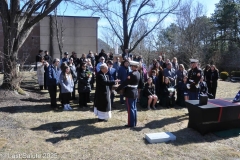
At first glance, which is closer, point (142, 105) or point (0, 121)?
point (0, 121)

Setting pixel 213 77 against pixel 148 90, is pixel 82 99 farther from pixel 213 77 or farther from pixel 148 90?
pixel 213 77

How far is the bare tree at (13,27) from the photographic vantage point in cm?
945

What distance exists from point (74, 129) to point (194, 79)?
4.34 metres

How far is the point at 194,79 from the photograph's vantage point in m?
8.00

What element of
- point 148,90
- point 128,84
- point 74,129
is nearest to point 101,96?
point 128,84

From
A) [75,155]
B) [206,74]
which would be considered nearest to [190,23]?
[206,74]

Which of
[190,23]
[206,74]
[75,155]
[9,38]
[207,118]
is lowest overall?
[75,155]

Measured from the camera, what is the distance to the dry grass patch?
4961mm

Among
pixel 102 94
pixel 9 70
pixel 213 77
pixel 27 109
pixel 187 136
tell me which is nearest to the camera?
pixel 187 136

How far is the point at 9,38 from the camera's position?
9586 mm

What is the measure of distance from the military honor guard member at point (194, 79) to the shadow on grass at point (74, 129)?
306cm

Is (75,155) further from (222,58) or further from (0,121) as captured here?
(222,58)

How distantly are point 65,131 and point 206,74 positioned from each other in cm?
711

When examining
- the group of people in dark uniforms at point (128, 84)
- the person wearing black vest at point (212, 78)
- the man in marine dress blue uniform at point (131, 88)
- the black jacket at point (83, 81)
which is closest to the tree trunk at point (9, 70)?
the group of people in dark uniforms at point (128, 84)
